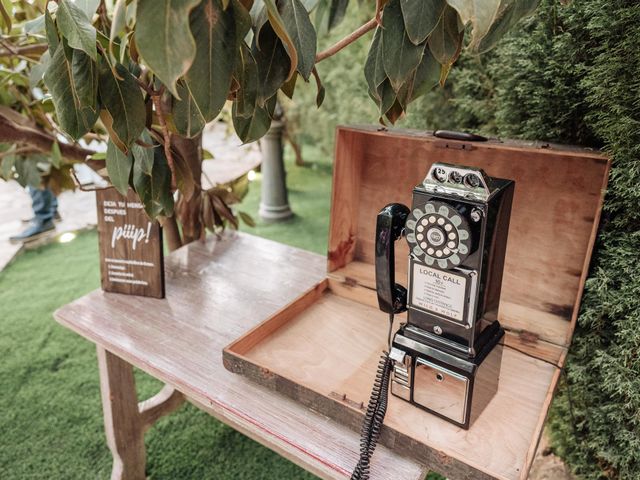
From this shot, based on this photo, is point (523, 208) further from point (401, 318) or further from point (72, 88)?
point (72, 88)

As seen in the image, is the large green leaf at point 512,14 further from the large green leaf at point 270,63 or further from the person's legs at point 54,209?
the person's legs at point 54,209

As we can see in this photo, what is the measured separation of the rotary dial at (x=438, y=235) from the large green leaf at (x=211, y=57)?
46 centimetres

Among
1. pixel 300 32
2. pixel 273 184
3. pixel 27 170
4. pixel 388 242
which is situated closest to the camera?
pixel 300 32

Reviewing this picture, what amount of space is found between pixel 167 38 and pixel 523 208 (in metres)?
1.04

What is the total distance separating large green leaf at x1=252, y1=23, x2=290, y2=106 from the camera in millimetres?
783

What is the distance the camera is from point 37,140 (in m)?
1.63

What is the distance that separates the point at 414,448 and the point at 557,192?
0.75 meters

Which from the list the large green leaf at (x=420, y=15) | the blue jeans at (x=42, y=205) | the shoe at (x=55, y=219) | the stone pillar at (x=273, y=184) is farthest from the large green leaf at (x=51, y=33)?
the shoe at (x=55, y=219)

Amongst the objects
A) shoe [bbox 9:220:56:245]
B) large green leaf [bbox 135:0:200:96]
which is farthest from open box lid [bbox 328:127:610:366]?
shoe [bbox 9:220:56:245]

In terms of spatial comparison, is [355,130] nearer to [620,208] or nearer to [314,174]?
[620,208]

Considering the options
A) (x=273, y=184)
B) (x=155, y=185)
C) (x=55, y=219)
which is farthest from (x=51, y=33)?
(x=55, y=219)

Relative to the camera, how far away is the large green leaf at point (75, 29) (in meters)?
0.71

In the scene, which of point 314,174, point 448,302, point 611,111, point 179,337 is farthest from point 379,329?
point 314,174

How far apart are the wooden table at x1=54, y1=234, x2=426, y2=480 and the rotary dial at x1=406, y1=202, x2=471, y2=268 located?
0.40m
